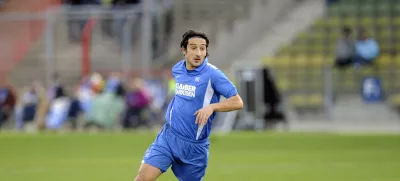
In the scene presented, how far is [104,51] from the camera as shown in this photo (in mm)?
32688

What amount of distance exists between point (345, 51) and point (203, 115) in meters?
22.3

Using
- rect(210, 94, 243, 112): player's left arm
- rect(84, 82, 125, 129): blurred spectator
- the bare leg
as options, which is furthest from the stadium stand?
the bare leg

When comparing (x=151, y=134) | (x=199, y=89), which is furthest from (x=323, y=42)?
(x=199, y=89)

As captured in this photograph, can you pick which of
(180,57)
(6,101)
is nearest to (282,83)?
(180,57)

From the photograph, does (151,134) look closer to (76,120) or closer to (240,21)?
(76,120)

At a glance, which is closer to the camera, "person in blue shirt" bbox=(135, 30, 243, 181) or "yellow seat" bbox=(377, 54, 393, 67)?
"person in blue shirt" bbox=(135, 30, 243, 181)

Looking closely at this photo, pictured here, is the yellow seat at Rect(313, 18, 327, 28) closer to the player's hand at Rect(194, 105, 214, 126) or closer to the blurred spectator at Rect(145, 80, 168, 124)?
the blurred spectator at Rect(145, 80, 168, 124)

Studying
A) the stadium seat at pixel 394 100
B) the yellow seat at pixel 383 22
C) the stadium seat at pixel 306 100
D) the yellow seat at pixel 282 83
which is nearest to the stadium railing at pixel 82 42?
the yellow seat at pixel 282 83

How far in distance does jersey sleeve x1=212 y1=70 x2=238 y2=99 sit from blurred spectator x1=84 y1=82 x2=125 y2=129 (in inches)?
849

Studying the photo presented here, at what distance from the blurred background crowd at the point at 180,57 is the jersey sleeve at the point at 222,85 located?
62.2 feet

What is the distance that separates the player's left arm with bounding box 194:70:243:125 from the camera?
9094 mm

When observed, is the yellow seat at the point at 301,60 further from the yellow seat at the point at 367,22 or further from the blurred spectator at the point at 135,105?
the blurred spectator at the point at 135,105

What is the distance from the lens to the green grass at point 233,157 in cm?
1631

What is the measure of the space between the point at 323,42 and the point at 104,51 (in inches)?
288
